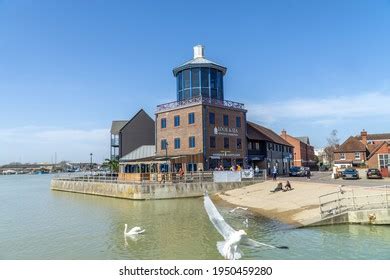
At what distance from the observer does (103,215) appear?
76.0 ft

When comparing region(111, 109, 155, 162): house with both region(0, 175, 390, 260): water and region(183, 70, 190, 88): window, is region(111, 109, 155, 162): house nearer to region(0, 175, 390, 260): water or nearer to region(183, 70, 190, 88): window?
region(183, 70, 190, 88): window

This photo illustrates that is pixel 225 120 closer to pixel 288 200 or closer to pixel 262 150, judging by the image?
pixel 262 150

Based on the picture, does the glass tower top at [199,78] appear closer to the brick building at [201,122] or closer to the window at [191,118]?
the brick building at [201,122]

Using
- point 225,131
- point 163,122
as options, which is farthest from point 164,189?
point 163,122

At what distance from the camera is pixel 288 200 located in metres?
22.6

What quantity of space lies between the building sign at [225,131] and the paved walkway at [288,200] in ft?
28.9

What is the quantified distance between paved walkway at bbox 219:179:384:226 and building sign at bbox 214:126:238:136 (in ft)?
28.9

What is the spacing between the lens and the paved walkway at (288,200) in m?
17.8

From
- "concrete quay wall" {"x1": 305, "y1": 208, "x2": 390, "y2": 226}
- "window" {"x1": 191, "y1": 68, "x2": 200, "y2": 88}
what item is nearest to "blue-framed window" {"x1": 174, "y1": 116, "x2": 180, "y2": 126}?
"window" {"x1": 191, "y1": 68, "x2": 200, "y2": 88}

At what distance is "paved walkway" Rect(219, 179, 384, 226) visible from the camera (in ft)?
58.6

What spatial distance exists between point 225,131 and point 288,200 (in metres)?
17.8
